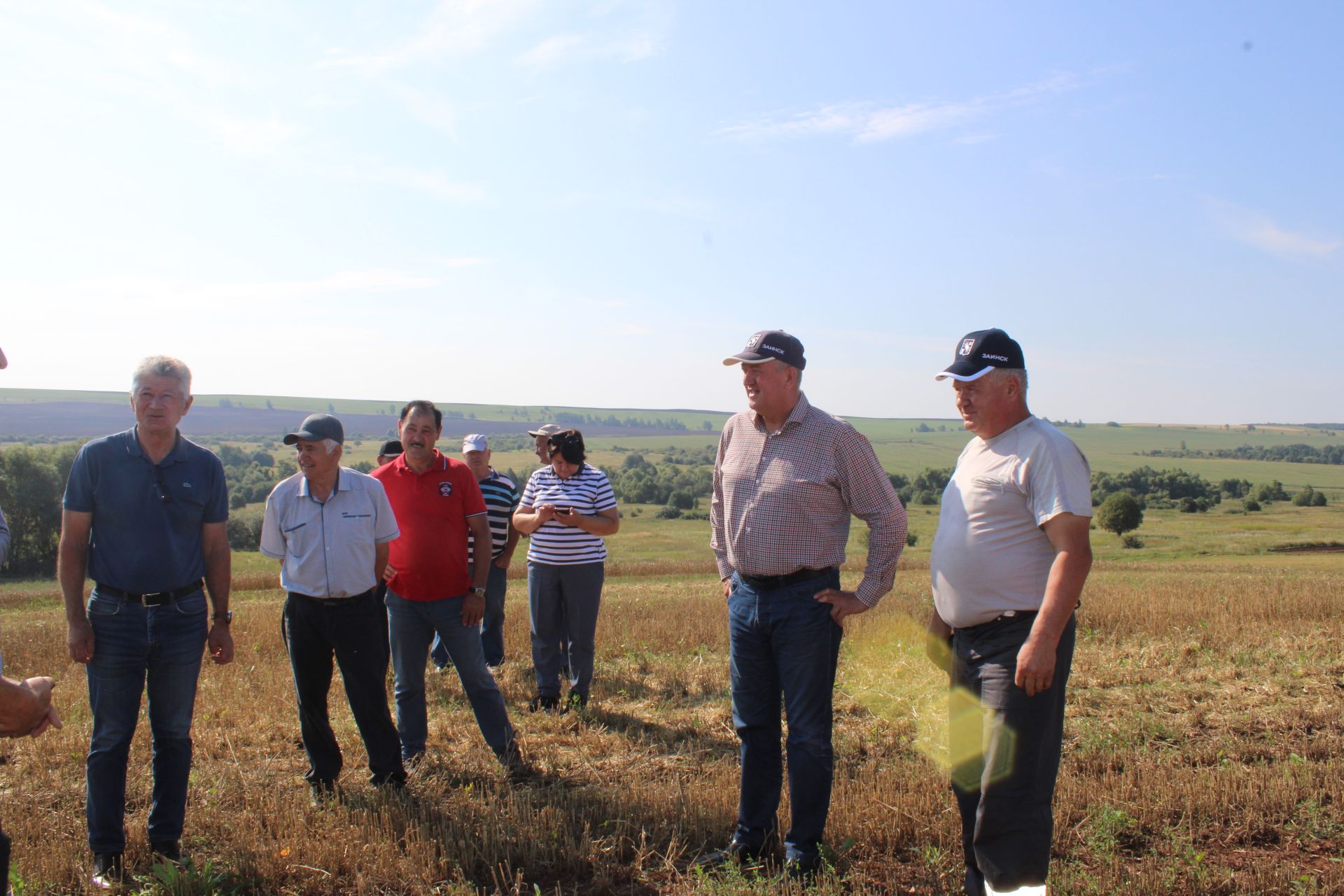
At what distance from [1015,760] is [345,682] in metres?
3.66

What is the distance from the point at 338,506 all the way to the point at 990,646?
3611 mm

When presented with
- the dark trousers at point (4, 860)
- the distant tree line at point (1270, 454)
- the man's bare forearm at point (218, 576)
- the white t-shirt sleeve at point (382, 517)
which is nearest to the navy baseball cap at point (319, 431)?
the white t-shirt sleeve at point (382, 517)

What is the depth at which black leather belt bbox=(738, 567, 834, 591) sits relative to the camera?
13.6 feet

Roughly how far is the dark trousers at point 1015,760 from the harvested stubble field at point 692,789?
1.62 ft

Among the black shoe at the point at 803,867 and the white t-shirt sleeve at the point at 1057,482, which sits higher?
the white t-shirt sleeve at the point at 1057,482

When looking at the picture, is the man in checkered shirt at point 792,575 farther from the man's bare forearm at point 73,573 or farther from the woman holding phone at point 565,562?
the man's bare forearm at point 73,573

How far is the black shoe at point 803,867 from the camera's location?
12.8 feet

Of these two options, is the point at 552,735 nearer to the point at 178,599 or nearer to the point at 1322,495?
the point at 178,599

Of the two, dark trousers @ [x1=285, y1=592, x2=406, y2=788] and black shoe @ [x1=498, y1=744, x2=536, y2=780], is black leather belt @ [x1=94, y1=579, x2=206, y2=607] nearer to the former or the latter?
dark trousers @ [x1=285, y1=592, x2=406, y2=788]

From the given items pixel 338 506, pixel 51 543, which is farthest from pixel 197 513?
pixel 51 543

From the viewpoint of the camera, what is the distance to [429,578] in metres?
5.69

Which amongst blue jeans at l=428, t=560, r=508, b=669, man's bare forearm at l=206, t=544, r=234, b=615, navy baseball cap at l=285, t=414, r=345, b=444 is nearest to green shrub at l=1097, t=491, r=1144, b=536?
blue jeans at l=428, t=560, r=508, b=669

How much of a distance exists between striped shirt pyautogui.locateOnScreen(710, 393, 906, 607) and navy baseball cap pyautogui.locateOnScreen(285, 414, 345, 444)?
2365mm

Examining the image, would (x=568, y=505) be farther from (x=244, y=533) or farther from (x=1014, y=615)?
(x=244, y=533)
